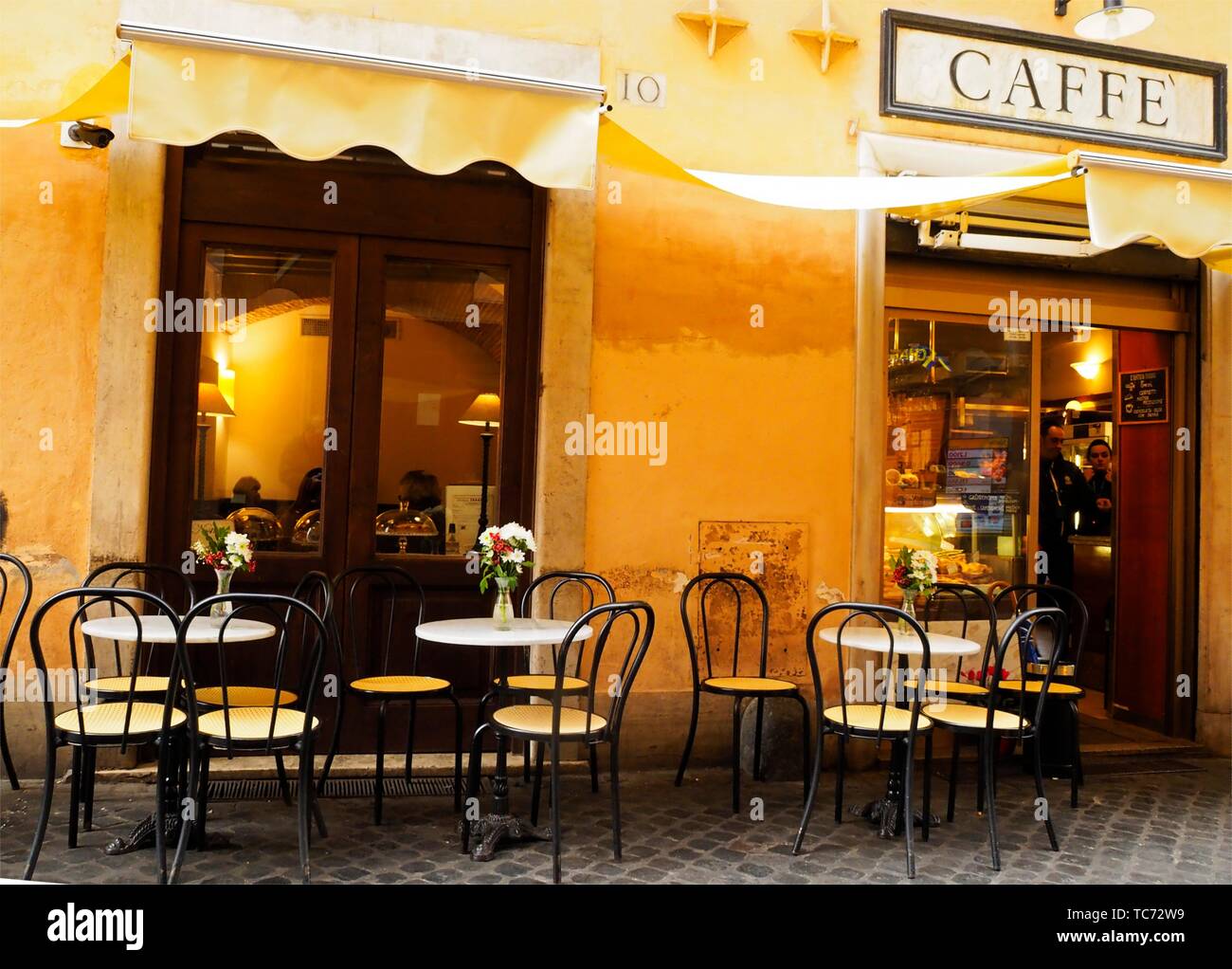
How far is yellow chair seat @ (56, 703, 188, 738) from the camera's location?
11.7 ft

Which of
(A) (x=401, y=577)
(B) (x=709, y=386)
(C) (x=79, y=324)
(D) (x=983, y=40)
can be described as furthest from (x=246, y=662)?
(D) (x=983, y=40)

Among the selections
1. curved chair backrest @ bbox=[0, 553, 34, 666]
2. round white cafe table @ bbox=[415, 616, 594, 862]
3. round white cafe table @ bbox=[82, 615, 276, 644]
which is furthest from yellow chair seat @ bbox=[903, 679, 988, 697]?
curved chair backrest @ bbox=[0, 553, 34, 666]

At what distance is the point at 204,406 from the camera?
16.7ft

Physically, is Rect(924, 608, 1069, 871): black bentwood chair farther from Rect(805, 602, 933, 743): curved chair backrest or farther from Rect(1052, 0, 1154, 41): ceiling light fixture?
Rect(1052, 0, 1154, 41): ceiling light fixture

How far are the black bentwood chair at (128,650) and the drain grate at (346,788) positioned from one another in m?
0.59

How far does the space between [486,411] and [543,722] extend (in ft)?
6.56

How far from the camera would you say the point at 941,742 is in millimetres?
6000

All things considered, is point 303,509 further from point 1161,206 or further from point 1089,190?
point 1161,206

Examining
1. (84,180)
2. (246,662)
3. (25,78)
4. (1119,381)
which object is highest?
(25,78)

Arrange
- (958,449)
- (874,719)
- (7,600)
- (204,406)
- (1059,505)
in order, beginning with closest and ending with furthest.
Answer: (874,719)
(7,600)
(204,406)
(958,449)
(1059,505)

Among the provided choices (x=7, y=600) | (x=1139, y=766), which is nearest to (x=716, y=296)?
(x=1139, y=766)

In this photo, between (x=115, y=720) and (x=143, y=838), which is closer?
(x=115, y=720)

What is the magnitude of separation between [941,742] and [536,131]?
13.6 ft

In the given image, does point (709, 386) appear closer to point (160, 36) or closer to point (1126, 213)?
point (1126, 213)
